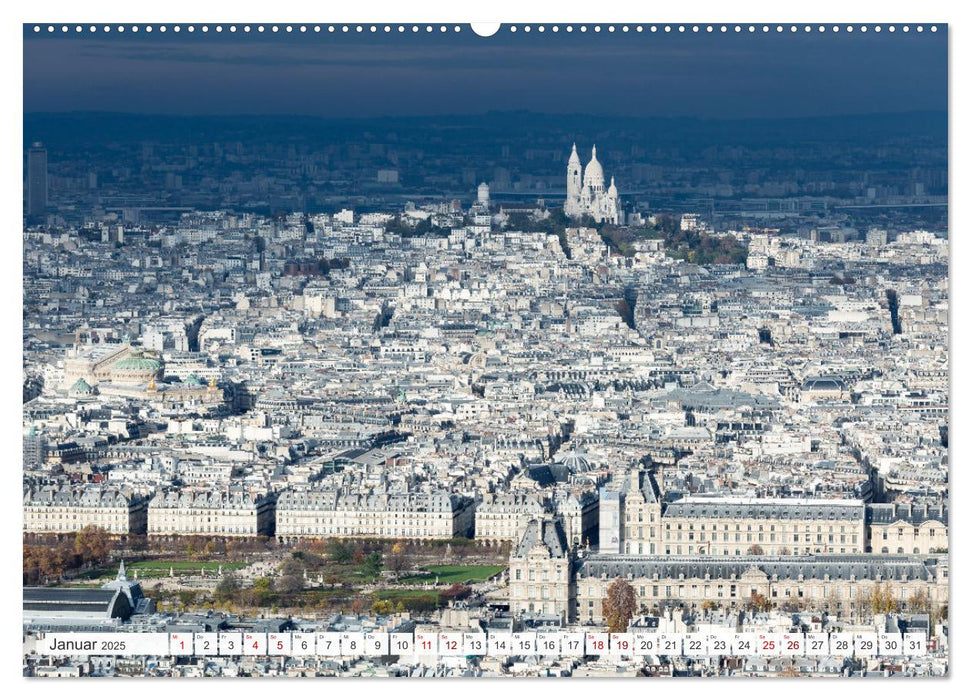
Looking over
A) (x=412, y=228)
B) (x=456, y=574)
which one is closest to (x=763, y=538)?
(x=456, y=574)

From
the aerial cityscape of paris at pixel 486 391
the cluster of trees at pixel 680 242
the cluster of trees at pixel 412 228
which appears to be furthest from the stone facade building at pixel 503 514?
the cluster of trees at pixel 412 228

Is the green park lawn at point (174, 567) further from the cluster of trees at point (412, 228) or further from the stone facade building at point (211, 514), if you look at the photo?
the cluster of trees at point (412, 228)

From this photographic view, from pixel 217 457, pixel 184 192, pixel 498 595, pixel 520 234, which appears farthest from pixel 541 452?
pixel 520 234

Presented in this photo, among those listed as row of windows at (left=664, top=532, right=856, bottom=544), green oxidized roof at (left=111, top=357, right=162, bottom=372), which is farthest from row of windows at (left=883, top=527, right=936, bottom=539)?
green oxidized roof at (left=111, top=357, right=162, bottom=372)

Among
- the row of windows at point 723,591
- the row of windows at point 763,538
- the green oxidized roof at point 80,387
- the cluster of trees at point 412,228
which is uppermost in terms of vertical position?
the cluster of trees at point 412,228

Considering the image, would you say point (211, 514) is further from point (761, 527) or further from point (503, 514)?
point (761, 527)

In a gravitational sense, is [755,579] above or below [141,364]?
below

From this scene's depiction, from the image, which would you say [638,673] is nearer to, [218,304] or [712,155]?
[712,155]
